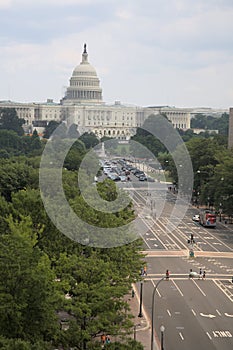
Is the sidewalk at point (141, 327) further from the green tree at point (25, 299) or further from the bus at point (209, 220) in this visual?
the bus at point (209, 220)

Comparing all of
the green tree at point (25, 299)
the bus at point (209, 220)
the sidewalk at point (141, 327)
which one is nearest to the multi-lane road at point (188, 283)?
the sidewalk at point (141, 327)

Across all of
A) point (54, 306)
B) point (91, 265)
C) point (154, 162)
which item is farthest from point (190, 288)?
point (154, 162)

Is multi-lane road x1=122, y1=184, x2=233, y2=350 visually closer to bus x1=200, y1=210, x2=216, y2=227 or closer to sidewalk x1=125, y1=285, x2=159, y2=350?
sidewalk x1=125, y1=285, x2=159, y2=350

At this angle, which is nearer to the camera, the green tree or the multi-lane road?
the green tree

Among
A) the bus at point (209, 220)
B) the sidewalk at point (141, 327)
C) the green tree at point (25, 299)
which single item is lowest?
the bus at point (209, 220)

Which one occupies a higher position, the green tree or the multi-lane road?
the green tree

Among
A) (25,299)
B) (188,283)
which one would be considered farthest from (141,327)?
(25,299)

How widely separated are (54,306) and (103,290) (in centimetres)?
283

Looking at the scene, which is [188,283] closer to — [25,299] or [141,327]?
[141,327]

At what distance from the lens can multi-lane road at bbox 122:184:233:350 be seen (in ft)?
126

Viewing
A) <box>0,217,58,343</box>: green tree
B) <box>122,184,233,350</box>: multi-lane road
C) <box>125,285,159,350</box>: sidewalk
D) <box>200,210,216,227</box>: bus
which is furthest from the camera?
<box>200,210,216,227</box>: bus

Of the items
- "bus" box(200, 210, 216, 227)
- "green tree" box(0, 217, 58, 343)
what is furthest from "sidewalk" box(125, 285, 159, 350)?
"bus" box(200, 210, 216, 227)

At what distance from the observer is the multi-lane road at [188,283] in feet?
126

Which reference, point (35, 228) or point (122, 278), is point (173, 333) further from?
point (35, 228)
